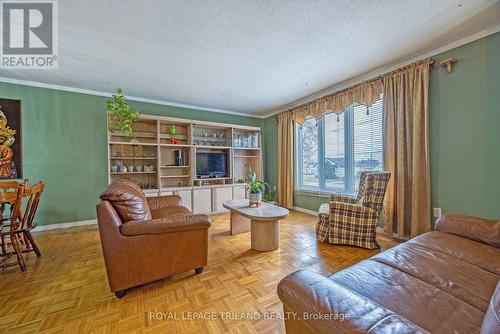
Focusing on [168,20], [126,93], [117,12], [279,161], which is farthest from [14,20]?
[279,161]

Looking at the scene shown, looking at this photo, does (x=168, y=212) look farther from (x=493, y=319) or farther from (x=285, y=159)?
(x=285, y=159)

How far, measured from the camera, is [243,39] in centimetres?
215

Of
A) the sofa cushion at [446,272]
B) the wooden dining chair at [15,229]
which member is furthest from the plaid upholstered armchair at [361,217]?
the wooden dining chair at [15,229]

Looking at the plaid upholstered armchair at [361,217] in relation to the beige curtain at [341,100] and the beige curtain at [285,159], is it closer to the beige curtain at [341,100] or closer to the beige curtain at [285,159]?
the beige curtain at [341,100]

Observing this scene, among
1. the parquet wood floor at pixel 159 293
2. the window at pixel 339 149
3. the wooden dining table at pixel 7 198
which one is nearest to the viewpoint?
the parquet wood floor at pixel 159 293

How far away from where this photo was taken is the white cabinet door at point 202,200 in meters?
4.11

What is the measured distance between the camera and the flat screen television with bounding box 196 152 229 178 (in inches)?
172

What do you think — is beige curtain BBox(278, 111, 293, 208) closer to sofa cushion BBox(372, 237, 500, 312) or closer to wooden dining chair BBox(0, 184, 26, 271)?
sofa cushion BBox(372, 237, 500, 312)

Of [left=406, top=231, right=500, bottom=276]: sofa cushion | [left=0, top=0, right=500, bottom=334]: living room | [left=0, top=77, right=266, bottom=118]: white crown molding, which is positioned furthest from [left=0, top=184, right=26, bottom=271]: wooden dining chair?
[left=406, top=231, right=500, bottom=276]: sofa cushion

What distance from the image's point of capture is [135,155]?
3.92 m

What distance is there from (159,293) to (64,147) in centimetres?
327

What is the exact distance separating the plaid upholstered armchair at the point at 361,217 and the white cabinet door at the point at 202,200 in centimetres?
245

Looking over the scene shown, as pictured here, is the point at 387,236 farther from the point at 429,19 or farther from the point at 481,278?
the point at 429,19

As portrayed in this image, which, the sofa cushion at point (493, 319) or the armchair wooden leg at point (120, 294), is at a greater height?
the sofa cushion at point (493, 319)
